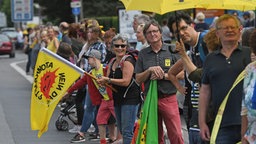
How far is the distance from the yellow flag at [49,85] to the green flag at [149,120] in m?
2.05

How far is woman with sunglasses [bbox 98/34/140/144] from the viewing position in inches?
360

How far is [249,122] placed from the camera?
5449 mm

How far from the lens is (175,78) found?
758cm

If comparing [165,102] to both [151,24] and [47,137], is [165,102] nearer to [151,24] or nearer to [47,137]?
[151,24]

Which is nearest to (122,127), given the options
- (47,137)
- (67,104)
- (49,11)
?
(47,137)

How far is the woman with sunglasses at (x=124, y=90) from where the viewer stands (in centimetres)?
916

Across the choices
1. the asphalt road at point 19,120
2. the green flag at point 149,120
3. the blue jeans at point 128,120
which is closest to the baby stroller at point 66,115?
the asphalt road at point 19,120

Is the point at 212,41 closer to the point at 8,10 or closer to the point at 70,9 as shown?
the point at 70,9

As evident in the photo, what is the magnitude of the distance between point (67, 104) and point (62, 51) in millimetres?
898

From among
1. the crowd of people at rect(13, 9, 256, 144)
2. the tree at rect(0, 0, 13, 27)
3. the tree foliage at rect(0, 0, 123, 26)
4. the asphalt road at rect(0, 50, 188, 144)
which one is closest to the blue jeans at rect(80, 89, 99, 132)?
the crowd of people at rect(13, 9, 256, 144)

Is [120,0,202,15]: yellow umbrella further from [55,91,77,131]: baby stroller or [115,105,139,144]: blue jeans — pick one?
[55,91,77,131]: baby stroller

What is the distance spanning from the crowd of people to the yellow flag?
0.40m

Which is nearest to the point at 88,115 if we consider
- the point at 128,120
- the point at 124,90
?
the point at 124,90

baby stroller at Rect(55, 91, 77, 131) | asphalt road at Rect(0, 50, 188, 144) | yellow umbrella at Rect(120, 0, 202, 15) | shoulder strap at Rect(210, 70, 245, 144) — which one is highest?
yellow umbrella at Rect(120, 0, 202, 15)
